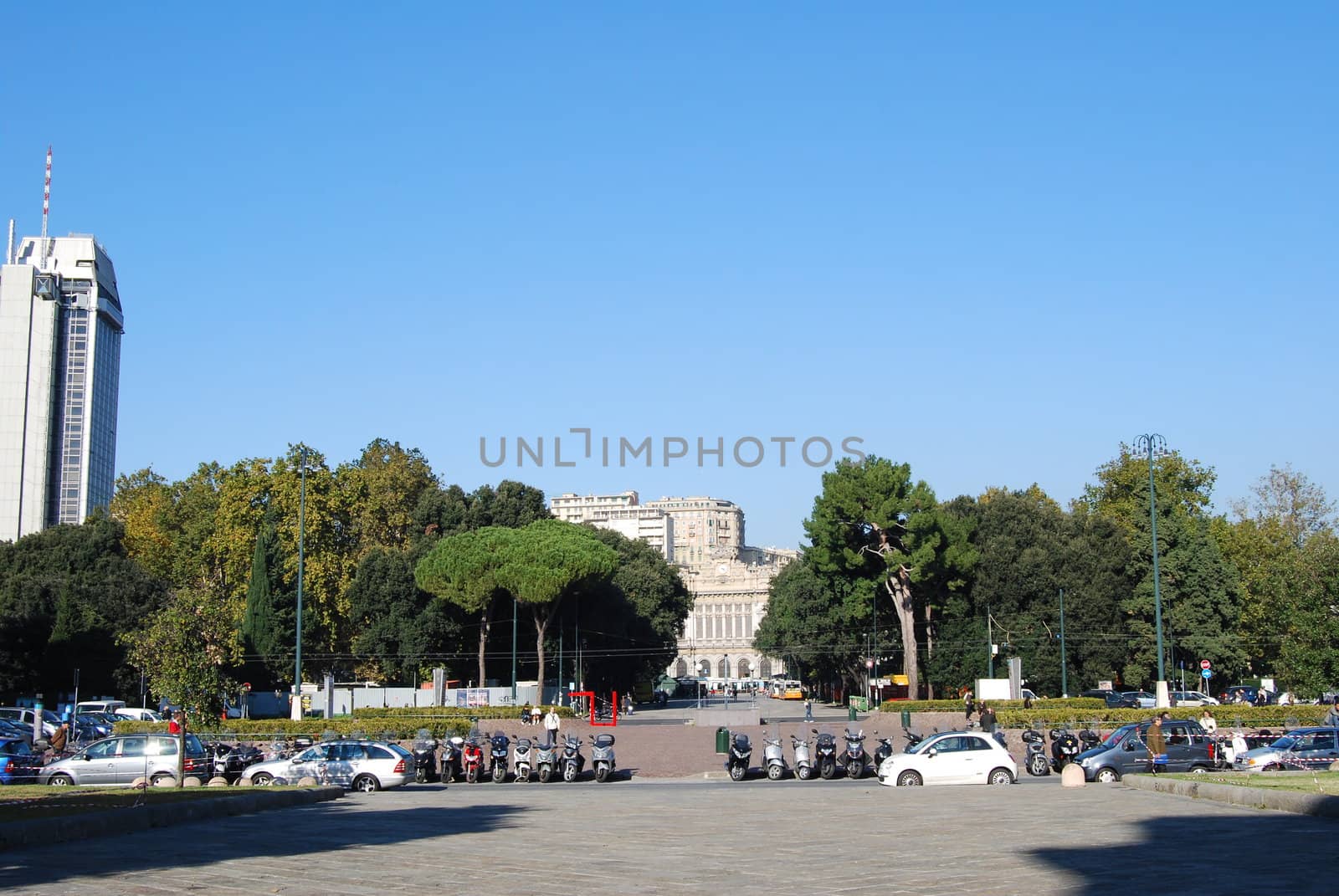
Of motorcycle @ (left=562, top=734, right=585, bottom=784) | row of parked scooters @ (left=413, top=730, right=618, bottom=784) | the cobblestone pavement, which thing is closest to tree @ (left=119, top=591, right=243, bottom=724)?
row of parked scooters @ (left=413, top=730, right=618, bottom=784)

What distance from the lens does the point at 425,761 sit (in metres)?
29.8

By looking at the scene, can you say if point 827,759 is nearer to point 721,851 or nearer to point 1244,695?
point 721,851

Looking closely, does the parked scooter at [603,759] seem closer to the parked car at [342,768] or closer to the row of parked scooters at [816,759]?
the row of parked scooters at [816,759]

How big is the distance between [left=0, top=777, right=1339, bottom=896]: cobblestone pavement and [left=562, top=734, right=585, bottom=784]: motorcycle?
8975 millimetres

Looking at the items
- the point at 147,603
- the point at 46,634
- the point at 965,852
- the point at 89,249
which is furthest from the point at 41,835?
the point at 89,249

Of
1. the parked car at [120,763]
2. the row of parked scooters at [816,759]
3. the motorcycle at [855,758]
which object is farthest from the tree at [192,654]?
the motorcycle at [855,758]

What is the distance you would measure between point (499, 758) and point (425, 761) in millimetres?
1744

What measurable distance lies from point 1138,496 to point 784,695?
5767cm

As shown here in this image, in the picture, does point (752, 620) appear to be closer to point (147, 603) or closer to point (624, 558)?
Result: point (624, 558)

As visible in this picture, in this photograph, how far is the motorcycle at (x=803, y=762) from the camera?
28953 millimetres

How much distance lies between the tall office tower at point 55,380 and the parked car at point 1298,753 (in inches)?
5018

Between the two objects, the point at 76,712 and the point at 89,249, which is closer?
the point at 76,712

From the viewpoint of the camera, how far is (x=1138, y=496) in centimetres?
7294

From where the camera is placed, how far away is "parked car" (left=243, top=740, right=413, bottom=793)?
85.9ft
